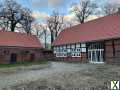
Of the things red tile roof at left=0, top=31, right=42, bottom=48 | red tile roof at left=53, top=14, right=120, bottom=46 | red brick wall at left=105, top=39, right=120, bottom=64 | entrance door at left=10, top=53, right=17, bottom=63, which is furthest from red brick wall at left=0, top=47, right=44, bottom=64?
red brick wall at left=105, top=39, right=120, bottom=64

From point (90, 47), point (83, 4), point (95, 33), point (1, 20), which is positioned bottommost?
point (90, 47)

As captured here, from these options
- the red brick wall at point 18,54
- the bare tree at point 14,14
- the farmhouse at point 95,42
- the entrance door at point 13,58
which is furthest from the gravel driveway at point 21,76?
the bare tree at point 14,14

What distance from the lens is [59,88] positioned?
38.6ft

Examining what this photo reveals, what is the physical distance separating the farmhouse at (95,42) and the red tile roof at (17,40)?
5429mm

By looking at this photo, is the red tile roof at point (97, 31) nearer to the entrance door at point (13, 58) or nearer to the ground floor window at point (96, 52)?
the ground floor window at point (96, 52)

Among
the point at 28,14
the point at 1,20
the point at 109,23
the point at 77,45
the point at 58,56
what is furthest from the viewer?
the point at 28,14

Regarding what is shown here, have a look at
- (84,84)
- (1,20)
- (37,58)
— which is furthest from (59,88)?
(1,20)

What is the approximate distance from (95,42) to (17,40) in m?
15.9

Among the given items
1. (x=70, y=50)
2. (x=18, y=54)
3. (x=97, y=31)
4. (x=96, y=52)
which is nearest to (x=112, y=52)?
(x=96, y=52)

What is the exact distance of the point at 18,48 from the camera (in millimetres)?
37406

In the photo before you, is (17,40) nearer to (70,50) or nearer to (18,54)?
(18,54)

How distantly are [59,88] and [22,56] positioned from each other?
2709cm

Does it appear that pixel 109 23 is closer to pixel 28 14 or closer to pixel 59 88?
pixel 59 88

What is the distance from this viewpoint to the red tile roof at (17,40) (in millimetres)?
37031
